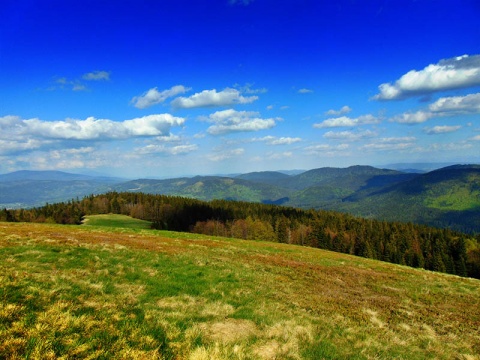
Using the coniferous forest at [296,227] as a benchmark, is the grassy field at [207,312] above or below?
above

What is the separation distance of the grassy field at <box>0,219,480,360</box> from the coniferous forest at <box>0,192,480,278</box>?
344 ft

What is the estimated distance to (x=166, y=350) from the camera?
778 centimetres

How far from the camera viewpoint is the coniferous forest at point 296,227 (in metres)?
108

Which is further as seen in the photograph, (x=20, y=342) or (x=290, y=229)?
(x=290, y=229)

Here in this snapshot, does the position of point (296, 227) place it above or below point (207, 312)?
below

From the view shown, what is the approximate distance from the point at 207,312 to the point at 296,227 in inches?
5354

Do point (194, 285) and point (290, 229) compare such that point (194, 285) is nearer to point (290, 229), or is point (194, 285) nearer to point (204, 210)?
point (290, 229)

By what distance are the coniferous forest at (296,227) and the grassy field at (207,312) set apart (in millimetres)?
104704

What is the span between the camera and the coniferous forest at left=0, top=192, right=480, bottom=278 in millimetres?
107625

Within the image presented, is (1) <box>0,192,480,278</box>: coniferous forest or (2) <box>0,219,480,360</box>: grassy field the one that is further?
(1) <box>0,192,480,278</box>: coniferous forest

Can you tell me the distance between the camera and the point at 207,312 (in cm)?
1171

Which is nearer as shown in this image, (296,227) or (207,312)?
(207,312)

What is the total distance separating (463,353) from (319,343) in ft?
19.9

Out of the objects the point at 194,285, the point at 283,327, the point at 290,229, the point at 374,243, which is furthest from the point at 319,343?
the point at 290,229
